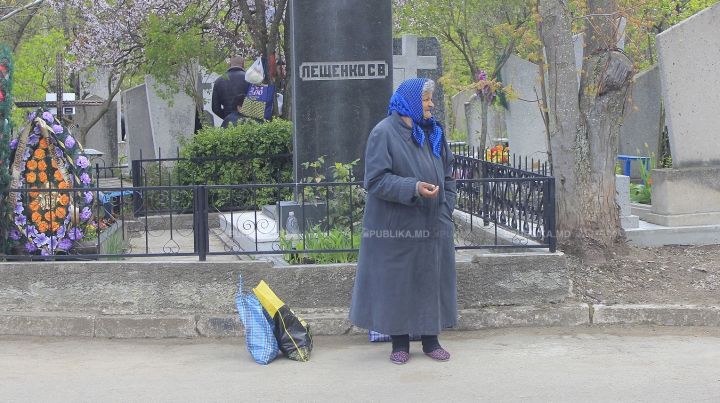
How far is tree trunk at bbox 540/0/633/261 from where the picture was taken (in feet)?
23.8

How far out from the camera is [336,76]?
7680 mm

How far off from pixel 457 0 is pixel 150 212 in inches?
304

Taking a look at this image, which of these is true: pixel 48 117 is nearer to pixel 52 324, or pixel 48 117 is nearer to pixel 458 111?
pixel 52 324

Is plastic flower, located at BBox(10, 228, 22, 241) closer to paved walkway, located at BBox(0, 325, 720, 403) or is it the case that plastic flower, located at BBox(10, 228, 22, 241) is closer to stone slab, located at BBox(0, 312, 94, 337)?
stone slab, located at BBox(0, 312, 94, 337)

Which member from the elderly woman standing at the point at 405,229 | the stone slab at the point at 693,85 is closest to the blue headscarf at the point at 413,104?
the elderly woman standing at the point at 405,229

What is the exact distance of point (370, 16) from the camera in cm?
774

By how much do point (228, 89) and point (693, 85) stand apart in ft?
23.4

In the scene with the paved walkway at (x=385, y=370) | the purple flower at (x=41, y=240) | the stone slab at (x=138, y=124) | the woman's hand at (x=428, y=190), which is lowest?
the paved walkway at (x=385, y=370)

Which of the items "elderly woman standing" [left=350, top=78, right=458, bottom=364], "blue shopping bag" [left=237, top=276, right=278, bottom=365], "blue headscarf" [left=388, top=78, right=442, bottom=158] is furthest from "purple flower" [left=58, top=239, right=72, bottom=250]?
"blue headscarf" [left=388, top=78, right=442, bottom=158]

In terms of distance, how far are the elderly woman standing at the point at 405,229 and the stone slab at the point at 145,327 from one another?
157 centimetres

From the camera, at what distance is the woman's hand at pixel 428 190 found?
16.2ft

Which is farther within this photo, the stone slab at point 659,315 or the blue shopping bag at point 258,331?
the stone slab at point 659,315

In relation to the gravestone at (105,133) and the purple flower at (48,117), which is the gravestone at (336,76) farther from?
the gravestone at (105,133)

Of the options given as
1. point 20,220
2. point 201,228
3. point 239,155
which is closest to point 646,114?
point 239,155
